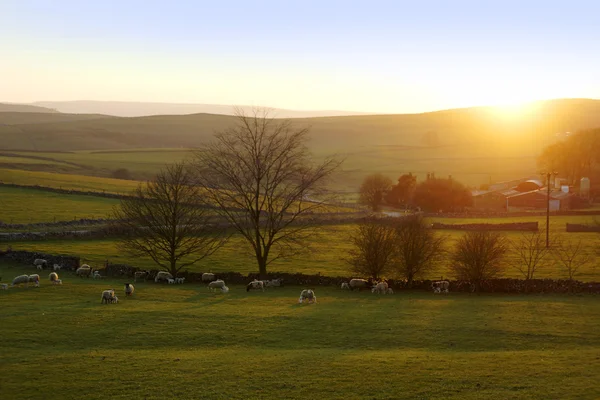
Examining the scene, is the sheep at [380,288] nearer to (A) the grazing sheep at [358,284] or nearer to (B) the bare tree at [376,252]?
(A) the grazing sheep at [358,284]

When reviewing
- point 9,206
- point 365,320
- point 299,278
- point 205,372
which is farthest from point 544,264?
point 9,206

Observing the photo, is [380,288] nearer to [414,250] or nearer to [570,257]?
[414,250]

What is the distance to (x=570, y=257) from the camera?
49938 millimetres

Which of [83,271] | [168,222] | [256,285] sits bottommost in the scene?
[256,285]

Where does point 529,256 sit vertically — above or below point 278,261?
above

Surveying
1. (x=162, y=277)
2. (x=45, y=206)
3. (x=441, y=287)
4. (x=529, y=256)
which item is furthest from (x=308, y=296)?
(x=45, y=206)

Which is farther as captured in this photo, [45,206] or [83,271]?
[45,206]

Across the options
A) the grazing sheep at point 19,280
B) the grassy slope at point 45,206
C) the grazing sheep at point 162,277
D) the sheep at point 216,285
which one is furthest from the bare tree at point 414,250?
the grassy slope at point 45,206

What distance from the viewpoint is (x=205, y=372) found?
2058 cm

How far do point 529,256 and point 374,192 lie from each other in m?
54.0

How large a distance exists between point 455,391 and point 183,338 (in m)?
11.0

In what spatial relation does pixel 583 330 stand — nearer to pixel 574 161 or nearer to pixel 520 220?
pixel 520 220

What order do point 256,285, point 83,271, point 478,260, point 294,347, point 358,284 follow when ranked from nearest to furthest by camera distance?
point 294,347, point 256,285, point 358,284, point 478,260, point 83,271

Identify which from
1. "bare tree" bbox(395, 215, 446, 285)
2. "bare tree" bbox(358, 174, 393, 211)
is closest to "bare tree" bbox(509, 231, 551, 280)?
"bare tree" bbox(395, 215, 446, 285)
